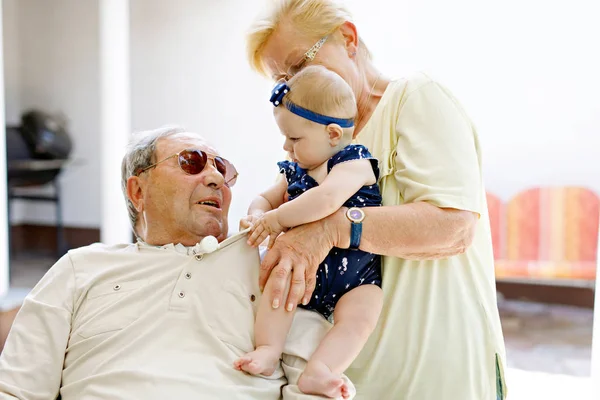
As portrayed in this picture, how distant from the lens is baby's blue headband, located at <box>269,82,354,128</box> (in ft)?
5.17

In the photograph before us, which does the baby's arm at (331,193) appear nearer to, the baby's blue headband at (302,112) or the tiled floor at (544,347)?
the baby's blue headband at (302,112)

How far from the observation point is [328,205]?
5.05ft

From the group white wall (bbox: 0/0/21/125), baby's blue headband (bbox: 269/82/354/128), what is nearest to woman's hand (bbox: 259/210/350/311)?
baby's blue headband (bbox: 269/82/354/128)

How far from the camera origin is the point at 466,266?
163cm

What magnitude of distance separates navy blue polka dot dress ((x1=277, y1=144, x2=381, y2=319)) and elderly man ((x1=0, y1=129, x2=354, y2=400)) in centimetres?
11

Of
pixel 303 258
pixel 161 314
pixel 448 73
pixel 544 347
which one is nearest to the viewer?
pixel 303 258

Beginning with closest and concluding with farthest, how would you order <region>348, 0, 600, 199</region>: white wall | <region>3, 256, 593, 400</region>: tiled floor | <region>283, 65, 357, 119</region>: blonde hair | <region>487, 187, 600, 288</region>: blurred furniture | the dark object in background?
<region>283, 65, 357, 119</region>: blonde hair → <region>3, 256, 593, 400</region>: tiled floor → <region>487, 187, 600, 288</region>: blurred furniture → <region>348, 0, 600, 199</region>: white wall → the dark object in background

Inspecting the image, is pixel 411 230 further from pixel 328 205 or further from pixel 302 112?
pixel 302 112

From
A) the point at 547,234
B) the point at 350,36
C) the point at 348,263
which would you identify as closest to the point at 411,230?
the point at 348,263

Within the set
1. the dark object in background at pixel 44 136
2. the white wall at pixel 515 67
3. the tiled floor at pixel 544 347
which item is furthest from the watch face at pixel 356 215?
the dark object in background at pixel 44 136

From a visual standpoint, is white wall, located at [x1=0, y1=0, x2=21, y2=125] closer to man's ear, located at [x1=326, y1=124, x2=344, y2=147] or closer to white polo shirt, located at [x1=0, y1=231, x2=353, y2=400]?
white polo shirt, located at [x1=0, y1=231, x2=353, y2=400]

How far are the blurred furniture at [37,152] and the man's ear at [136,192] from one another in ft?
16.5

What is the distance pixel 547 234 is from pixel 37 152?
16.8 ft

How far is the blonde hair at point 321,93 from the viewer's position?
156 centimetres
